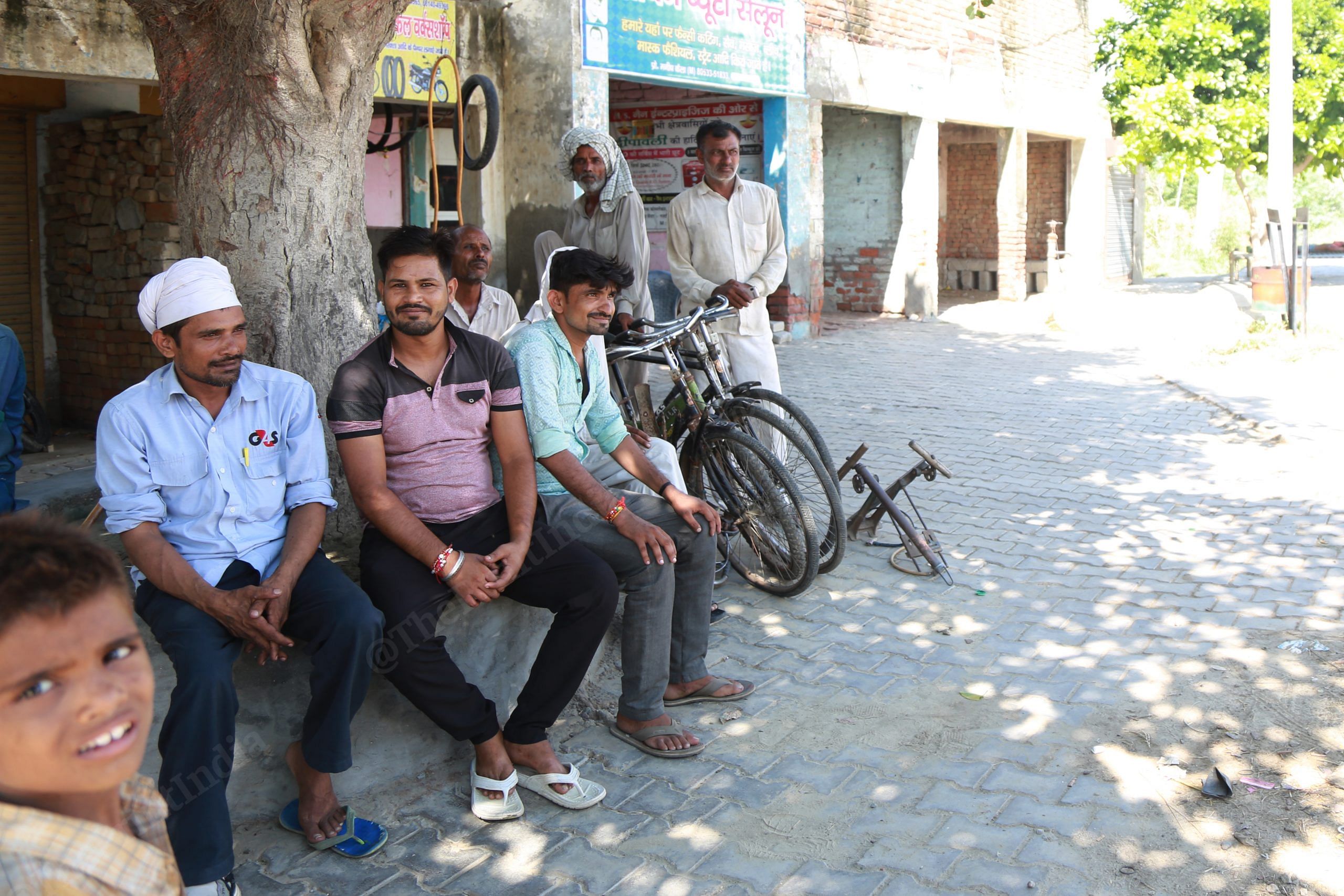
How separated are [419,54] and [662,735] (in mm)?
6276

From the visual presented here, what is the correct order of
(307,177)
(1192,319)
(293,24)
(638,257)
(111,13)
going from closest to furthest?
1. (293,24)
2. (307,177)
3. (638,257)
4. (111,13)
5. (1192,319)

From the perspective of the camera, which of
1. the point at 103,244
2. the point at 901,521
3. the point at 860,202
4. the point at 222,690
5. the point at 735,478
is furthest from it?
the point at 860,202

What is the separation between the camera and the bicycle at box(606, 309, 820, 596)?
4719 millimetres

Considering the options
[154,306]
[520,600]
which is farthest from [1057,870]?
[154,306]

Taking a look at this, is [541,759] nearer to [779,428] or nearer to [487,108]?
[779,428]

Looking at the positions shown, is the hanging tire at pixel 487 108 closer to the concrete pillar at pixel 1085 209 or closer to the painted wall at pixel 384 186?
the painted wall at pixel 384 186

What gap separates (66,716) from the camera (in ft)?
4.43

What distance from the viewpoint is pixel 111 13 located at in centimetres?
669

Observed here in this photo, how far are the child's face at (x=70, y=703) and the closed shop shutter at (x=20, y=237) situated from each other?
24.3ft

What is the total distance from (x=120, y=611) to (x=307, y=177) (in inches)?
119

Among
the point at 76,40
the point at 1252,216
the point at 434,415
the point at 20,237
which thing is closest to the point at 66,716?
the point at 434,415

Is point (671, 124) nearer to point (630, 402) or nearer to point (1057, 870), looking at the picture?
point (630, 402)

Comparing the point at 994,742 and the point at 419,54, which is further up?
the point at 419,54

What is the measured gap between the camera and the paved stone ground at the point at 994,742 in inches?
117
